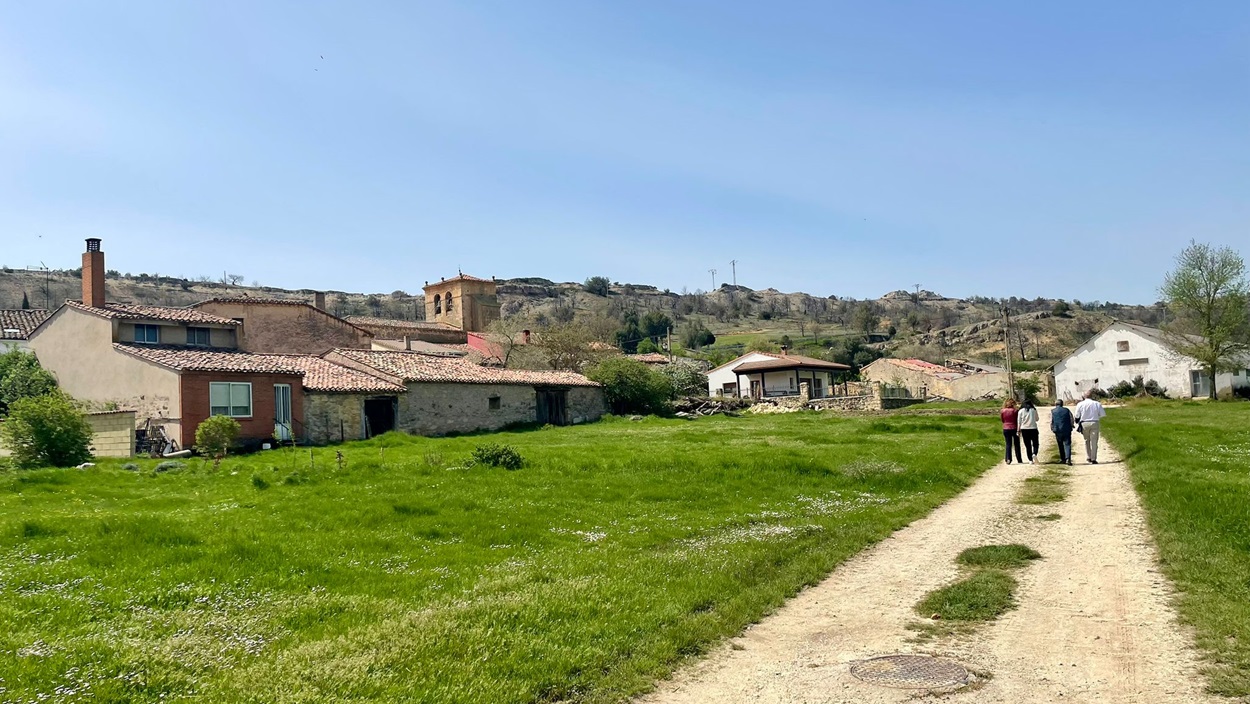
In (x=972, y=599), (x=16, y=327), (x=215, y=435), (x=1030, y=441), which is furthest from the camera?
(x=16, y=327)

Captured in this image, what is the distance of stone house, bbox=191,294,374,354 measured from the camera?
58812 millimetres

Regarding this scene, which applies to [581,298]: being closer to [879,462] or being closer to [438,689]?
[879,462]

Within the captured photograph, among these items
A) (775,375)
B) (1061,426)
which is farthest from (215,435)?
(775,375)

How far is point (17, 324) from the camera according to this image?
56750 millimetres

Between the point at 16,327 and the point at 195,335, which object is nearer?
the point at 195,335

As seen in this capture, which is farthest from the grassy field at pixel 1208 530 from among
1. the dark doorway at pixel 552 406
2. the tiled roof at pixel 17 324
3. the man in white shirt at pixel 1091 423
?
the tiled roof at pixel 17 324

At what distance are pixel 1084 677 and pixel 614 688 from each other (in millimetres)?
3653

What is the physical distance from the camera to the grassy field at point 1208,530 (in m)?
7.72

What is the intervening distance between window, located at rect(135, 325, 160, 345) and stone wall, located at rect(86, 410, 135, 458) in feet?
28.1

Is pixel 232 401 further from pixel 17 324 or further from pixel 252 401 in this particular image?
pixel 17 324

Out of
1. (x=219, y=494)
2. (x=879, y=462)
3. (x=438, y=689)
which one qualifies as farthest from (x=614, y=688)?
(x=879, y=462)

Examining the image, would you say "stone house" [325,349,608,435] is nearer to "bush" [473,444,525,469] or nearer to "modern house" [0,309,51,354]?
"modern house" [0,309,51,354]

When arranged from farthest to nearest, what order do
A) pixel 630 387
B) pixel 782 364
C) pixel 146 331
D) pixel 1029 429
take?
pixel 782 364 < pixel 630 387 < pixel 146 331 < pixel 1029 429

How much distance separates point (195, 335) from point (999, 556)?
124 feet
